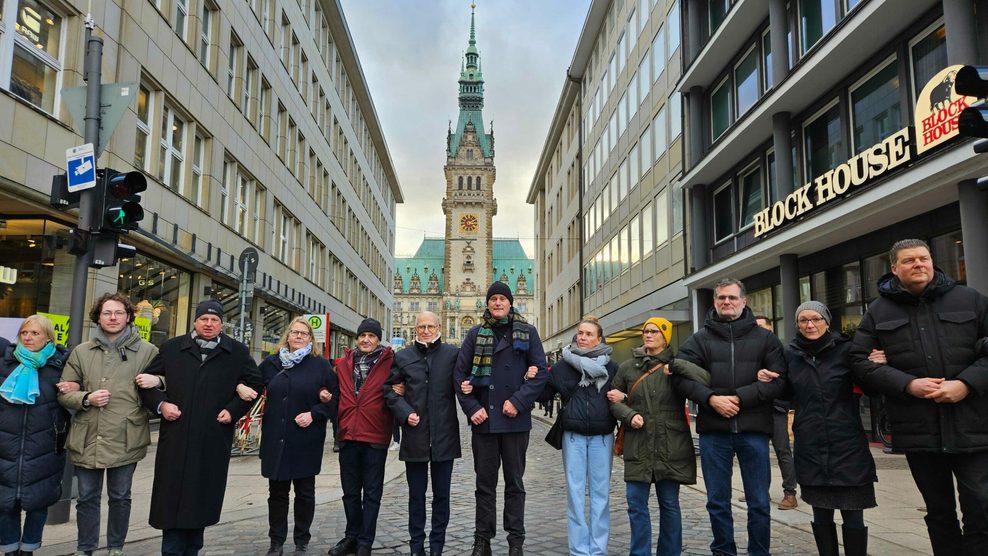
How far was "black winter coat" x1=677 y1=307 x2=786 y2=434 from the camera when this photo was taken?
5453mm

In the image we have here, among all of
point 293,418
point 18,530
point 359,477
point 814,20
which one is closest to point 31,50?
point 18,530

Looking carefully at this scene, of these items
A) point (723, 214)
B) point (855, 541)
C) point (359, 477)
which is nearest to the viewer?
point (855, 541)

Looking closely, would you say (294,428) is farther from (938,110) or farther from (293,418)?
(938,110)

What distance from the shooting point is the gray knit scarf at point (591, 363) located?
590cm

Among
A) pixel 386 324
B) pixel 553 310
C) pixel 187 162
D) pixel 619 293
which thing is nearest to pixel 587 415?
pixel 187 162

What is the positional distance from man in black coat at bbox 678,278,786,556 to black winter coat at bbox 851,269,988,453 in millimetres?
777

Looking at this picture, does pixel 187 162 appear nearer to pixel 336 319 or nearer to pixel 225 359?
pixel 225 359

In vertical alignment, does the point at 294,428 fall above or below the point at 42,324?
below

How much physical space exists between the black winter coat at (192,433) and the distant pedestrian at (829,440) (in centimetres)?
439

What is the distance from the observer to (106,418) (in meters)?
5.50

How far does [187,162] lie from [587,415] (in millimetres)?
16124

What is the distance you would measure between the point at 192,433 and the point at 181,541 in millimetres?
834

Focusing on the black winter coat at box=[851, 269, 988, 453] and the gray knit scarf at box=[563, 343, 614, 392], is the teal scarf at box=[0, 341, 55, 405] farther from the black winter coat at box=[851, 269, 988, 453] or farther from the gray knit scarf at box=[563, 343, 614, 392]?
the black winter coat at box=[851, 269, 988, 453]

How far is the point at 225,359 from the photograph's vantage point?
5.81m
